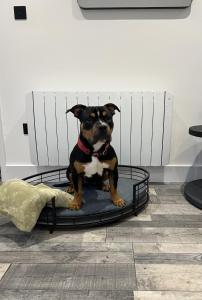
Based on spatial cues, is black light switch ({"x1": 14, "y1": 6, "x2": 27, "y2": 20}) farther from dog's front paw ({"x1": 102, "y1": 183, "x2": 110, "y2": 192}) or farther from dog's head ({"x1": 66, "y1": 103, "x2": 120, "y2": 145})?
dog's front paw ({"x1": 102, "y1": 183, "x2": 110, "y2": 192})

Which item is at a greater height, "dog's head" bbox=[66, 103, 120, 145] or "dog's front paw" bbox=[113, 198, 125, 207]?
"dog's head" bbox=[66, 103, 120, 145]

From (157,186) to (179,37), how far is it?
47.2 inches

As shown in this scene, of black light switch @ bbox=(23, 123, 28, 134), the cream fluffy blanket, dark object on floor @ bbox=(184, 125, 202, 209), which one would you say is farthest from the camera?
Answer: black light switch @ bbox=(23, 123, 28, 134)

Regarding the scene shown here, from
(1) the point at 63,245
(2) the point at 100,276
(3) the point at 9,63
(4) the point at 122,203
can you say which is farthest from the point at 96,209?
(3) the point at 9,63

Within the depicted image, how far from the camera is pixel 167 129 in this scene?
7.44 feet

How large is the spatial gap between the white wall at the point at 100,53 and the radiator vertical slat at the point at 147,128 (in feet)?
0.52

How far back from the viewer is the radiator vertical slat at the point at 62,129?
222 cm

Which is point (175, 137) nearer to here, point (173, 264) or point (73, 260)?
point (173, 264)

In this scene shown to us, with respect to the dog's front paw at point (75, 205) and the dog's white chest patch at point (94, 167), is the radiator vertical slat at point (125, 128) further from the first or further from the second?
the dog's front paw at point (75, 205)

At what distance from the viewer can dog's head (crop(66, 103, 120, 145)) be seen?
1618mm

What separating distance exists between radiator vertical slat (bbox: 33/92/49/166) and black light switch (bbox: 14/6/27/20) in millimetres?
584

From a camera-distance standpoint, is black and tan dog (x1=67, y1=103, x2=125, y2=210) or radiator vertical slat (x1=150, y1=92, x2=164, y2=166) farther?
radiator vertical slat (x1=150, y1=92, x2=164, y2=166)

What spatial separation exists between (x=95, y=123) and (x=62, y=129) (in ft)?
2.28

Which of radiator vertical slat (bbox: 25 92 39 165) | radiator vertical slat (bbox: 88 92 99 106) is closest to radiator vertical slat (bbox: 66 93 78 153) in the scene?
radiator vertical slat (bbox: 88 92 99 106)
